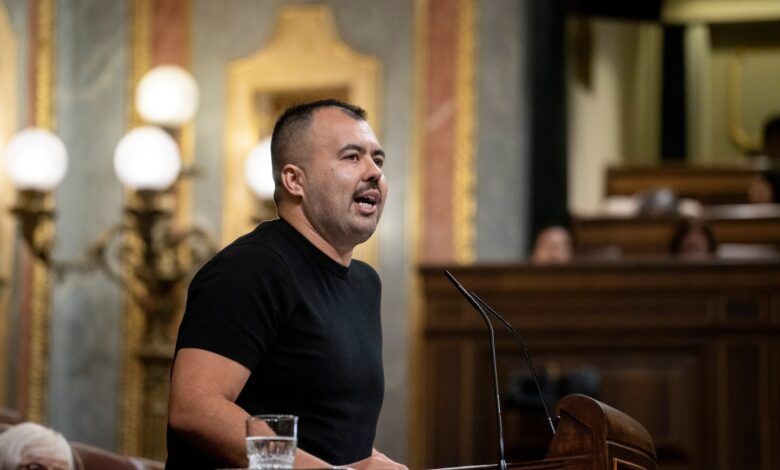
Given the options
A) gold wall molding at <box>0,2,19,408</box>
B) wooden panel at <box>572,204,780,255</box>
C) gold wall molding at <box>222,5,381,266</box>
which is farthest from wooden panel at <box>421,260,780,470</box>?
gold wall molding at <box>0,2,19,408</box>

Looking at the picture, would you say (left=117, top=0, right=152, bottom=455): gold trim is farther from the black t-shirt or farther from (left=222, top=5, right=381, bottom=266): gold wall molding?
the black t-shirt

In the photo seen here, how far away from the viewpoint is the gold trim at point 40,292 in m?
7.89

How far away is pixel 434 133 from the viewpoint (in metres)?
8.04

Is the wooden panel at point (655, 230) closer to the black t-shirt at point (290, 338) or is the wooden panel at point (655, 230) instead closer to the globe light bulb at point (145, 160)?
the globe light bulb at point (145, 160)

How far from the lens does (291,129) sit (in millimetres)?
2879

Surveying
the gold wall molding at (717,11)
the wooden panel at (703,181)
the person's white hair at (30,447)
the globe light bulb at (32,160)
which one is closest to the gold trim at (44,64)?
the globe light bulb at (32,160)

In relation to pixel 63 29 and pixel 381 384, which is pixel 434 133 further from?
pixel 381 384

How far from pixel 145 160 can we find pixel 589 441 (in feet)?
14.3

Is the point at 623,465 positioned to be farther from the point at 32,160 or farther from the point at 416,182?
the point at 416,182

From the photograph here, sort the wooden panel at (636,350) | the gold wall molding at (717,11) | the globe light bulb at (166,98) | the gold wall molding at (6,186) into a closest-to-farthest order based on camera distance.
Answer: the wooden panel at (636,350), the globe light bulb at (166,98), the gold wall molding at (6,186), the gold wall molding at (717,11)

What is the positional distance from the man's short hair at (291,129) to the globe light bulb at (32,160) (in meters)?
3.86

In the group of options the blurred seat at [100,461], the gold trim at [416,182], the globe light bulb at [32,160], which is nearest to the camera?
the blurred seat at [100,461]

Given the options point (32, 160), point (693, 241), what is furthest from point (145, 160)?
point (693, 241)

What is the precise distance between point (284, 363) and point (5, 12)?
5.21m
